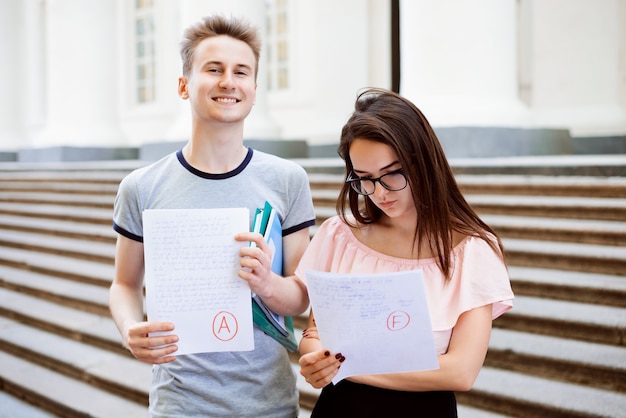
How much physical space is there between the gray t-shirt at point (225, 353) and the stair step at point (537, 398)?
6.03ft

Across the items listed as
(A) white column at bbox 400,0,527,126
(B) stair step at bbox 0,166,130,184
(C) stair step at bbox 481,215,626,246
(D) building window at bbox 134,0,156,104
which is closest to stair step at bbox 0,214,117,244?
(B) stair step at bbox 0,166,130,184

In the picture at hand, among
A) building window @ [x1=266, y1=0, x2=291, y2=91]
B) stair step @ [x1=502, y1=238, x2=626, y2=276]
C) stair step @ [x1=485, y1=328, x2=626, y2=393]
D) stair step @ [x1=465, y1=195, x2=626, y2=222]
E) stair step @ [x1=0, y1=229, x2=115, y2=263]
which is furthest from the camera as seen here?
building window @ [x1=266, y1=0, x2=291, y2=91]

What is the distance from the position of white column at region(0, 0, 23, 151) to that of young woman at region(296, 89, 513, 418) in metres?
17.2

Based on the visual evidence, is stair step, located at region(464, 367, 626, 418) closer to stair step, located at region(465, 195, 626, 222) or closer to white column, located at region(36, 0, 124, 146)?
stair step, located at region(465, 195, 626, 222)

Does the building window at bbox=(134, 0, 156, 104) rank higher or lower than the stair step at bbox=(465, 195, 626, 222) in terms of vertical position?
higher

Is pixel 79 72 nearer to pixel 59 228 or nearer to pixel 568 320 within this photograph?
pixel 59 228

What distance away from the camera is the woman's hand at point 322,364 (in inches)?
58.5

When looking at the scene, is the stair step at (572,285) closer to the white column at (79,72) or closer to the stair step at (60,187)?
the stair step at (60,187)

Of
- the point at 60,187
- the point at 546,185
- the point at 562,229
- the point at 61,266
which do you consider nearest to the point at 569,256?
the point at 562,229

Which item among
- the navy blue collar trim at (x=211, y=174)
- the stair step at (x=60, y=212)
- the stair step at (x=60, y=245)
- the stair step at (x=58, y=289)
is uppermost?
the navy blue collar trim at (x=211, y=174)

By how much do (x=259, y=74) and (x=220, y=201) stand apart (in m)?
8.15

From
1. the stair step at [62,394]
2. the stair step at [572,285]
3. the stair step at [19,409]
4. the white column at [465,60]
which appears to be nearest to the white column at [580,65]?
the white column at [465,60]

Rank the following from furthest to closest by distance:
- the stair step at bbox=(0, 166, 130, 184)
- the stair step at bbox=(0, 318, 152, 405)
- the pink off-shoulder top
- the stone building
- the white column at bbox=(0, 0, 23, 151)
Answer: the white column at bbox=(0, 0, 23, 151), the stair step at bbox=(0, 166, 130, 184), the stone building, the stair step at bbox=(0, 318, 152, 405), the pink off-shoulder top

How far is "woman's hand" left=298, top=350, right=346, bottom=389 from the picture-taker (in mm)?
1486
